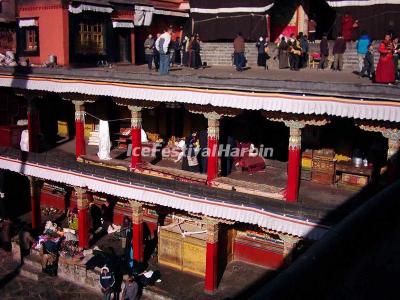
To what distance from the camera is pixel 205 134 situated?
17.1 meters

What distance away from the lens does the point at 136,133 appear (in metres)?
17.5

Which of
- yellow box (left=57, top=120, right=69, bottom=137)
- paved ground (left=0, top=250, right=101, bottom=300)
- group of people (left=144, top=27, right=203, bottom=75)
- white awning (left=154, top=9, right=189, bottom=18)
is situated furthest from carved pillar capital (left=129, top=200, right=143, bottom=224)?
white awning (left=154, top=9, right=189, bottom=18)

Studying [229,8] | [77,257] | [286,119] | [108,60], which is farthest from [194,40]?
[77,257]

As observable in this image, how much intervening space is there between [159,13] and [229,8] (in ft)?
13.2

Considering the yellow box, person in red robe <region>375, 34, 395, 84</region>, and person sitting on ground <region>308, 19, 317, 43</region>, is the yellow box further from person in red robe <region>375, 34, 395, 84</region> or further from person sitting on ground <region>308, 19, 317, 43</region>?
person in red robe <region>375, 34, 395, 84</region>

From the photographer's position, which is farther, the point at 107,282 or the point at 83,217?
the point at 83,217

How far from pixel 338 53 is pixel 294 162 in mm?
7428

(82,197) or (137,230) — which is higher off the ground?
(82,197)

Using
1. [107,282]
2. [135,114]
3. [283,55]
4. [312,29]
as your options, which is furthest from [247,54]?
[107,282]

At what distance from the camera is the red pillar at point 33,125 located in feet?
66.3

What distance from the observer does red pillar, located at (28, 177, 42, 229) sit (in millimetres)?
20719

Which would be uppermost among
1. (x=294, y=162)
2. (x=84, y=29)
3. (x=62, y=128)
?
(x=84, y=29)

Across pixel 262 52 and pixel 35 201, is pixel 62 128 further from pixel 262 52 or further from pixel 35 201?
pixel 262 52

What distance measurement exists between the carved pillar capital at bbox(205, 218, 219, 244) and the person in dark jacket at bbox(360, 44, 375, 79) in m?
6.96
